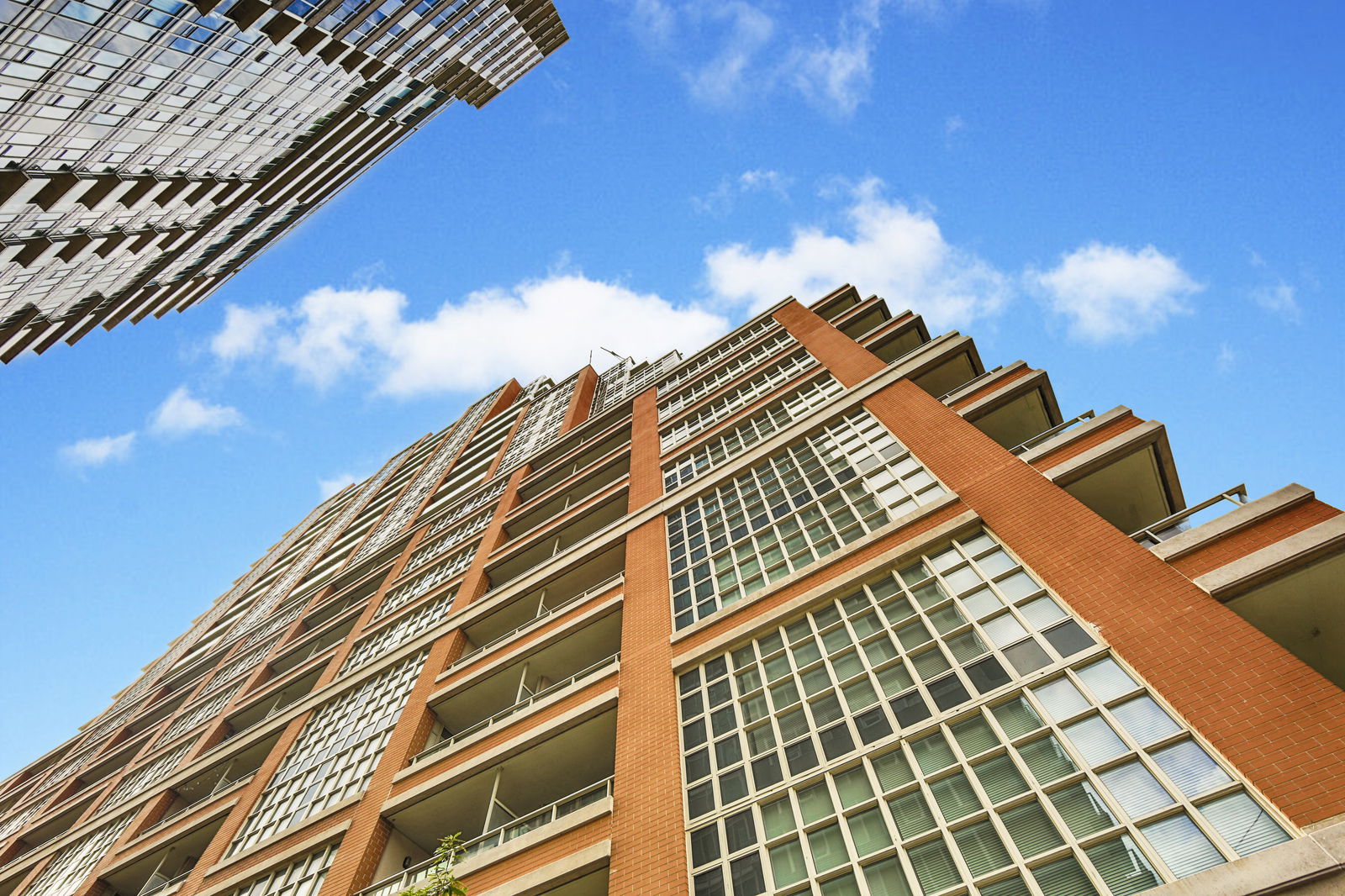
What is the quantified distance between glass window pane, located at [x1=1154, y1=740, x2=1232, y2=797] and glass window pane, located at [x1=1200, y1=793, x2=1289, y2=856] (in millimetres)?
194

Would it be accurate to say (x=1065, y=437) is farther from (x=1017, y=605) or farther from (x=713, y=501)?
(x=713, y=501)

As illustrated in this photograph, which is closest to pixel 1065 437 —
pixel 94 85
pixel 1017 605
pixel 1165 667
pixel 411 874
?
pixel 1017 605

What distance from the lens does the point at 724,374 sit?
33.2 m

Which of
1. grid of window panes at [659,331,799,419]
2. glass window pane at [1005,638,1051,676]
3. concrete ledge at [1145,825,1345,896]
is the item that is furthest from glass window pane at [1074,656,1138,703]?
grid of window panes at [659,331,799,419]

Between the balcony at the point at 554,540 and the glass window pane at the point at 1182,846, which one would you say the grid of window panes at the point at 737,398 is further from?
the glass window pane at the point at 1182,846

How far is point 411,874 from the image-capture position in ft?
52.2

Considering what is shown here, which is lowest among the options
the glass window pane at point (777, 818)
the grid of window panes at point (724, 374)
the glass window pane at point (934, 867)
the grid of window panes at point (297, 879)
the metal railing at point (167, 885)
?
the glass window pane at point (934, 867)

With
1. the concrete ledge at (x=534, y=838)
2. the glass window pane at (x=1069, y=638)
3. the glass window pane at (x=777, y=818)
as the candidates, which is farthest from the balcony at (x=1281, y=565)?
the concrete ledge at (x=534, y=838)

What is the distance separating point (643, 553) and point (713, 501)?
260 cm

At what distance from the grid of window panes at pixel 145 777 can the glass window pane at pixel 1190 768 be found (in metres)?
33.5

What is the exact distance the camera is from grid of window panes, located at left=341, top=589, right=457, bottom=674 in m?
26.5

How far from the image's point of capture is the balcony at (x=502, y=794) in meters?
16.6

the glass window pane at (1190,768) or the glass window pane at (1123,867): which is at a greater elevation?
the glass window pane at (1190,768)

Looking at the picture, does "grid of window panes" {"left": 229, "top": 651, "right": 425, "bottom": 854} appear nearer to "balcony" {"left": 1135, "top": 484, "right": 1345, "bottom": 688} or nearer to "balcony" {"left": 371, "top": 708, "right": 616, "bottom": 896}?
"balcony" {"left": 371, "top": 708, "right": 616, "bottom": 896}
